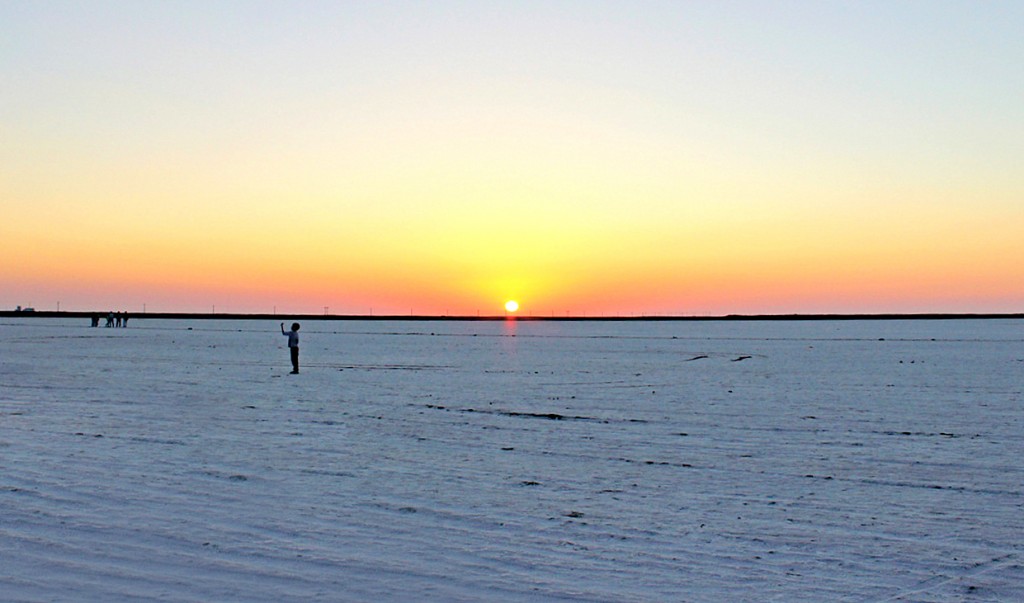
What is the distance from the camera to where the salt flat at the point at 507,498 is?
7.30m

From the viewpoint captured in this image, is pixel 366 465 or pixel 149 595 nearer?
pixel 149 595

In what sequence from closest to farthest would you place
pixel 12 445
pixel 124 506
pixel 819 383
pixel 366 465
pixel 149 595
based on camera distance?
pixel 149 595, pixel 124 506, pixel 366 465, pixel 12 445, pixel 819 383

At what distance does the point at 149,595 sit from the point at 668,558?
421cm

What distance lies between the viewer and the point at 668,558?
8.02 metres

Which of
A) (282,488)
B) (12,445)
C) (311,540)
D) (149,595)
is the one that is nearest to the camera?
(149,595)

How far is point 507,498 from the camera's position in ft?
34.5

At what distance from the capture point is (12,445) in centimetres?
1390

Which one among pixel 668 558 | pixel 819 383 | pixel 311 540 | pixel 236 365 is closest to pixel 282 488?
pixel 311 540

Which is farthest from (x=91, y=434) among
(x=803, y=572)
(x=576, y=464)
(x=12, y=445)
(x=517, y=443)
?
(x=803, y=572)

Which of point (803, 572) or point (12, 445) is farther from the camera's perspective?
point (12, 445)

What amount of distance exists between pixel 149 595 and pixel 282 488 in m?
4.08

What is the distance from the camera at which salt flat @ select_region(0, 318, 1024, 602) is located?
730 cm

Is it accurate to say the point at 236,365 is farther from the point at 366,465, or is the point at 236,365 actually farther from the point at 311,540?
the point at 311,540

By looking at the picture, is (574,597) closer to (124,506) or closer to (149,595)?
(149,595)
